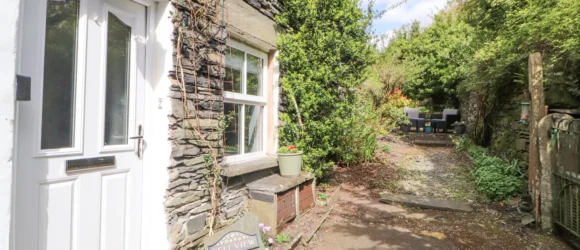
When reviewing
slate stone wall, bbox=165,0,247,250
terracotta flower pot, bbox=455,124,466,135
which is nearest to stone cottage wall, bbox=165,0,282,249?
slate stone wall, bbox=165,0,247,250

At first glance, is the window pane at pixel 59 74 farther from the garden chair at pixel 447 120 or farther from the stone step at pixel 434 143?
the garden chair at pixel 447 120

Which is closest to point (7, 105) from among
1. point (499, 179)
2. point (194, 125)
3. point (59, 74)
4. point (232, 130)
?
point (59, 74)

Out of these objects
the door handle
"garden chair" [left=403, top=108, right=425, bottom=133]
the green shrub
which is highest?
"garden chair" [left=403, top=108, right=425, bottom=133]

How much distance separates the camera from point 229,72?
3412mm

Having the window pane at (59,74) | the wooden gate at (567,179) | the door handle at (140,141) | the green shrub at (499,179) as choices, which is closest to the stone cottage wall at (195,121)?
the door handle at (140,141)

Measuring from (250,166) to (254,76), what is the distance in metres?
1.25

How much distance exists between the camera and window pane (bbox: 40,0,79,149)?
1.88 meters

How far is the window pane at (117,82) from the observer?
2254 millimetres

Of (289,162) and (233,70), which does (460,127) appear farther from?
(233,70)

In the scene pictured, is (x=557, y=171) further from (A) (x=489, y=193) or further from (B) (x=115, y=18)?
(B) (x=115, y=18)

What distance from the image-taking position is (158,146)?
2.51 meters

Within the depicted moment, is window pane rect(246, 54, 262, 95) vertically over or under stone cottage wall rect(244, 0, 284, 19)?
under

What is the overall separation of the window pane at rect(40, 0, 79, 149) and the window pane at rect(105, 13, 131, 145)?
0.81 feet

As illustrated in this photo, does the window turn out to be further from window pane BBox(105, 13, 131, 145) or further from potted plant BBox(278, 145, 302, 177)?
window pane BBox(105, 13, 131, 145)
